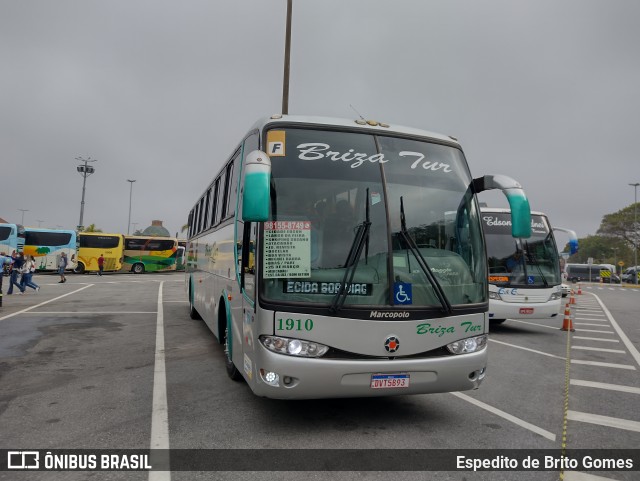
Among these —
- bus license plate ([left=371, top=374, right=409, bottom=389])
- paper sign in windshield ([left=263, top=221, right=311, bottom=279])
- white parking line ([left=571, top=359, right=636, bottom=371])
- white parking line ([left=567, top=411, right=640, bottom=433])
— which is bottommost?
white parking line ([left=571, top=359, right=636, bottom=371])

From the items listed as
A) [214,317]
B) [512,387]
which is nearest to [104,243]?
[214,317]

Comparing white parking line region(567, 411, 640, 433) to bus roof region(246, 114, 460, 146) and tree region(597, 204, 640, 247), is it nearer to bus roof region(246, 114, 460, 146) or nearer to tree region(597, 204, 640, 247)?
bus roof region(246, 114, 460, 146)

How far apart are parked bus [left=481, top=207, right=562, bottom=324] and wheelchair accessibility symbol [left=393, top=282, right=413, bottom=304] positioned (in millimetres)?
7492

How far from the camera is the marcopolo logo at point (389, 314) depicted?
14.0 ft

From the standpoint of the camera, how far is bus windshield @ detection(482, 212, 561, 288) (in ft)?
37.0

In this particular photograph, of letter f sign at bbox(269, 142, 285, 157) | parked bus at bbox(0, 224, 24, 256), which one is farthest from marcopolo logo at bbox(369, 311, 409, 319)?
parked bus at bbox(0, 224, 24, 256)

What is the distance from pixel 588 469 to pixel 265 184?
3629 mm

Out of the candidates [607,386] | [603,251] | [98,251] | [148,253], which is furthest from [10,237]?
[603,251]

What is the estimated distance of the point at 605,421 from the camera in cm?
522

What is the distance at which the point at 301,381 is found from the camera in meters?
4.18

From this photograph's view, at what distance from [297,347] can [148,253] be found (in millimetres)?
39137

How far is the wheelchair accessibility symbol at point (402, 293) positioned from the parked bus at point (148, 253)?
128 feet

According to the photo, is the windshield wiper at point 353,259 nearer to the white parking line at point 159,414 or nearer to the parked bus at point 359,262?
the parked bus at point 359,262

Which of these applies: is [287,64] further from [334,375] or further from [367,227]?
[334,375]
